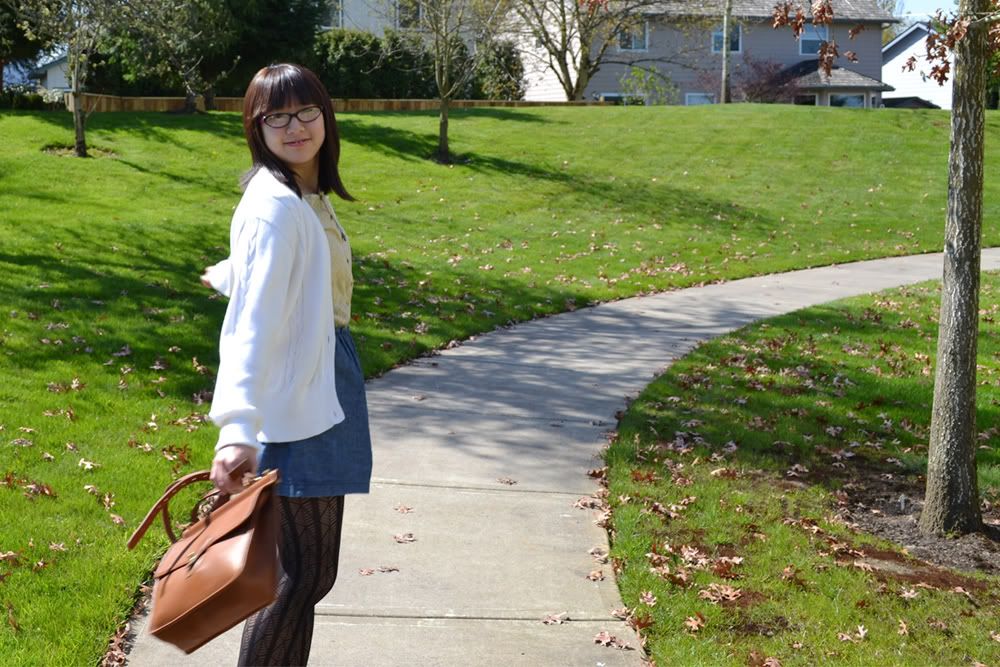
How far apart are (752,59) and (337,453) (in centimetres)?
4340

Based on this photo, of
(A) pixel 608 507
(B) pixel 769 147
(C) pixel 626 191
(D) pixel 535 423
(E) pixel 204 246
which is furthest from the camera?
(B) pixel 769 147

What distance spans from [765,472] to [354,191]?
45.4ft

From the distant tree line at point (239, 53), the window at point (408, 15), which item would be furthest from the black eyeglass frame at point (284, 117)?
the window at point (408, 15)

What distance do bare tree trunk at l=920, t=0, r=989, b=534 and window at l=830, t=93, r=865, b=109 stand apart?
1622 inches

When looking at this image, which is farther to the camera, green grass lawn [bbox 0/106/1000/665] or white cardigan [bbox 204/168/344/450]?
green grass lawn [bbox 0/106/1000/665]

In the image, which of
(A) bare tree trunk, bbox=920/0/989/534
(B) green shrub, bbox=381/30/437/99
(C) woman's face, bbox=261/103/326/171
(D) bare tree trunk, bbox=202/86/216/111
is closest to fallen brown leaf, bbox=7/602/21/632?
(C) woman's face, bbox=261/103/326/171

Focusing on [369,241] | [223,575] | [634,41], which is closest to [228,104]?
[369,241]

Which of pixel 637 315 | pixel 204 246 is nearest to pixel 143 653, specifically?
pixel 637 315

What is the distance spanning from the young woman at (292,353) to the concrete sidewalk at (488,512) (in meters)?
1.13

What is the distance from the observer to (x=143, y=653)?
4.04 m

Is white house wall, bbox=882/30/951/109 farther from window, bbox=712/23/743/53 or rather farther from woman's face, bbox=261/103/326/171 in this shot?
woman's face, bbox=261/103/326/171

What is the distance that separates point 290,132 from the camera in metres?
3.06

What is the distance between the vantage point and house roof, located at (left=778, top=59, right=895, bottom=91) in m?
42.3

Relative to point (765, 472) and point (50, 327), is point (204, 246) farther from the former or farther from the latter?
point (765, 472)
